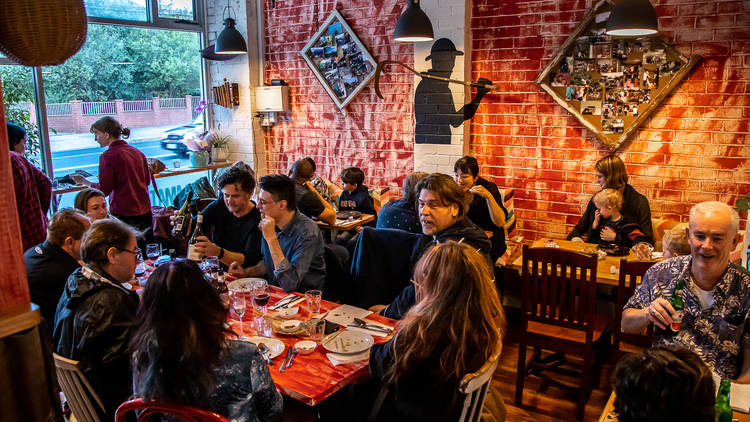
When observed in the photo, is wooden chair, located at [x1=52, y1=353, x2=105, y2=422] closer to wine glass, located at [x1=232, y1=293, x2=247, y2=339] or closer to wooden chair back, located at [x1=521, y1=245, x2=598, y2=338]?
wine glass, located at [x1=232, y1=293, x2=247, y2=339]

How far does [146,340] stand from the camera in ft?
5.57

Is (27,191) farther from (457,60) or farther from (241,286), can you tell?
(457,60)

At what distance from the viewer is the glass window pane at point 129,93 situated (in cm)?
565

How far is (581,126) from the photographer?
4.93m

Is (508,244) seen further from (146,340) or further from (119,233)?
(146,340)

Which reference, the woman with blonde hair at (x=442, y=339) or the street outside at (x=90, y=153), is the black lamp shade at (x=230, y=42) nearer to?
the street outside at (x=90, y=153)

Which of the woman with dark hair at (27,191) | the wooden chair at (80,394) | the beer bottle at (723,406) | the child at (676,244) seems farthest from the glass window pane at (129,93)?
the beer bottle at (723,406)

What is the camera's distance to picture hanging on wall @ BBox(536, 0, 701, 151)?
4508 mm

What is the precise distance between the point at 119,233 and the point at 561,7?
4.05m

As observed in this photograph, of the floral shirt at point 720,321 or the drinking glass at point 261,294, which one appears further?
the drinking glass at point 261,294

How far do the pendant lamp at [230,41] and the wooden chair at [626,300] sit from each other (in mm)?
4469

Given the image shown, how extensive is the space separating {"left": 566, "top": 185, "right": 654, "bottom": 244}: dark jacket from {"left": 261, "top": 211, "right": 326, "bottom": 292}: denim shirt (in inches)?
→ 87.9

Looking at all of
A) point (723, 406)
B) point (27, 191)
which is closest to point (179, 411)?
point (723, 406)

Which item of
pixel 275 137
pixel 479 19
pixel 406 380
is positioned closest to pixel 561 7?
pixel 479 19
